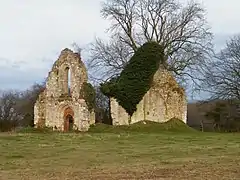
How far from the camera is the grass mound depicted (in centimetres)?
4008

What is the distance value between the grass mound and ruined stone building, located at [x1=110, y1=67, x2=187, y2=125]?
868mm

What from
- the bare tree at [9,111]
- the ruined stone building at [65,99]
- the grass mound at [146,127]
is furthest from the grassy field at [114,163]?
the bare tree at [9,111]

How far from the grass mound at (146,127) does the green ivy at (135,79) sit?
172 cm

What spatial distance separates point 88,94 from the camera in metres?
41.8

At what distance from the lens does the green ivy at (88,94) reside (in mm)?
41719

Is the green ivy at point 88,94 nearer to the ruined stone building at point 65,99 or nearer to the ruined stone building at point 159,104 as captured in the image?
Answer: the ruined stone building at point 65,99

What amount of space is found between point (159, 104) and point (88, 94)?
6.58m

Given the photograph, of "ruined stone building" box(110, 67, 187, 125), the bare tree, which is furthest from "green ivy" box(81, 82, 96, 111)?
the bare tree

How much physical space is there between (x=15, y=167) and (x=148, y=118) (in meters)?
27.3

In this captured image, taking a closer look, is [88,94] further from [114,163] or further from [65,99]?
[114,163]

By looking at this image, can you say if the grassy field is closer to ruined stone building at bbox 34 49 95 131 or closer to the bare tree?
ruined stone building at bbox 34 49 95 131

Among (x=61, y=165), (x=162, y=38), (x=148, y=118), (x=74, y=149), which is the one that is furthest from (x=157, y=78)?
(x=61, y=165)

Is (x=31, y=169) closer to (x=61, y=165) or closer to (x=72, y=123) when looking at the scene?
(x=61, y=165)

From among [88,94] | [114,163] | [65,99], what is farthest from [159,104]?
[114,163]
